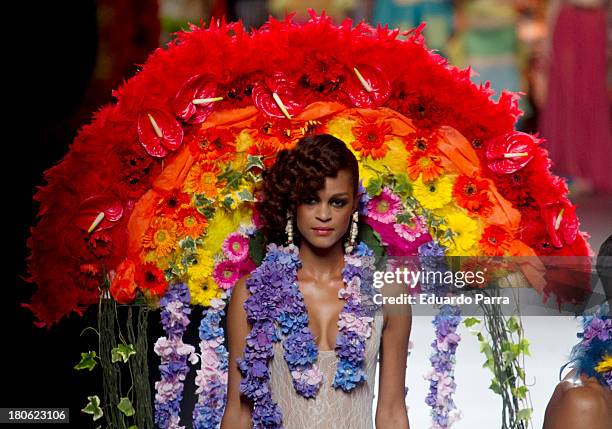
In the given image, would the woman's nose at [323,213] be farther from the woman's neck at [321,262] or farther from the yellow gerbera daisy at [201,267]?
the yellow gerbera daisy at [201,267]

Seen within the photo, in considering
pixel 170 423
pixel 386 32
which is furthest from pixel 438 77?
pixel 170 423

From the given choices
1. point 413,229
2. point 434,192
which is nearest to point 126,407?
point 413,229

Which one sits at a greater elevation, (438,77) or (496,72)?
(496,72)

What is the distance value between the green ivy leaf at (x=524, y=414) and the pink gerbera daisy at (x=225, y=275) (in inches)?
39.9

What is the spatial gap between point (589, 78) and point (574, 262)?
16.6ft

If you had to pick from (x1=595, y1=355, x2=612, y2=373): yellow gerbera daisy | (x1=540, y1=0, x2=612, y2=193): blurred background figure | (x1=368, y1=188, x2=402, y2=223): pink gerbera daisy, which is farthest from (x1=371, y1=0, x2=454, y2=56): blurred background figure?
(x1=595, y1=355, x2=612, y2=373): yellow gerbera daisy

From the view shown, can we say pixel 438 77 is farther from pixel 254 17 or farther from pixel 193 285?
pixel 254 17

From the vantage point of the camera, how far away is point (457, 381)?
3.88 m

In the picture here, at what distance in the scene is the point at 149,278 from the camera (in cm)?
384

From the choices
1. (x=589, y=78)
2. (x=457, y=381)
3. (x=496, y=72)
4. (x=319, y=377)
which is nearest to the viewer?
(x=319, y=377)

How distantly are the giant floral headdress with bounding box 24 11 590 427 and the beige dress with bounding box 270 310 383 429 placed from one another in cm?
33

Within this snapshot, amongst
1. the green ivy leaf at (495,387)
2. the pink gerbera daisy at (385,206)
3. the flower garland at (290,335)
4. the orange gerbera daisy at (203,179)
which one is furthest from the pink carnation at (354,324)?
the orange gerbera daisy at (203,179)

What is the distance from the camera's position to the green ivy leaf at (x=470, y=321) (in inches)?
152

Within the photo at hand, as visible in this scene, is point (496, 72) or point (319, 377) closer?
point (319, 377)
